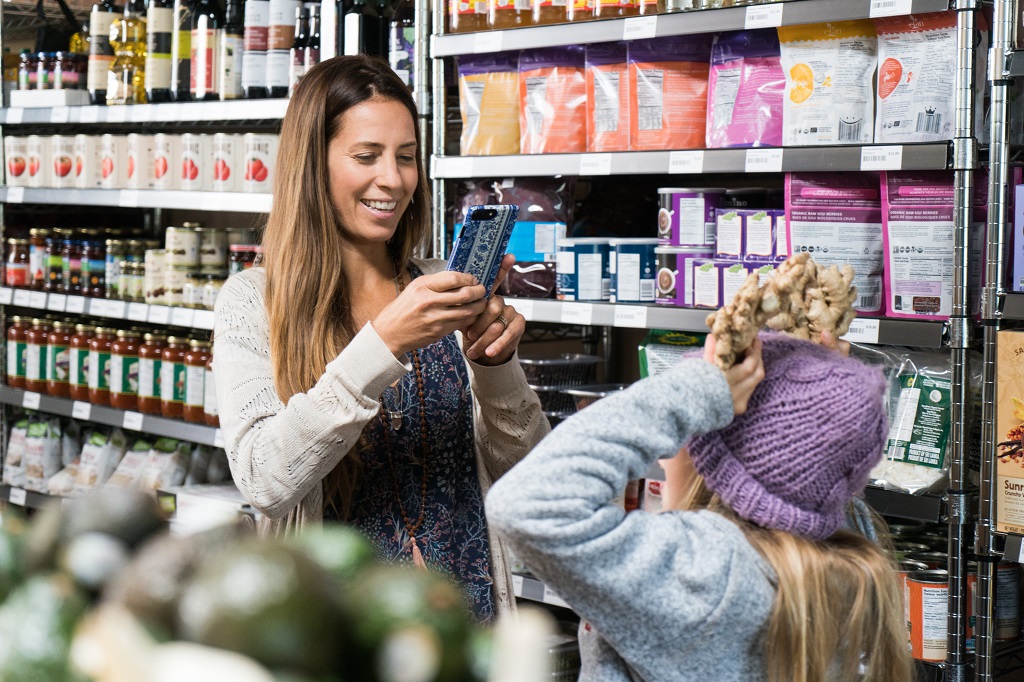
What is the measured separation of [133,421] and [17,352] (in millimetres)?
702

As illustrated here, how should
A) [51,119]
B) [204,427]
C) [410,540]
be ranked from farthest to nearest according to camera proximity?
[51,119], [204,427], [410,540]

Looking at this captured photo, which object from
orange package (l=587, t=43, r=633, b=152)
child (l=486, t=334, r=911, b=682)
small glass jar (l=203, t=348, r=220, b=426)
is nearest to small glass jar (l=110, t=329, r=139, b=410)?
small glass jar (l=203, t=348, r=220, b=426)

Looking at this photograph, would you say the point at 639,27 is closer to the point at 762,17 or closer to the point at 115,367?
the point at 762,17

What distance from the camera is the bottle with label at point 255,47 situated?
3.07m

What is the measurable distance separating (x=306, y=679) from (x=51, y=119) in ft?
11.5

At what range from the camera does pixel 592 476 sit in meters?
1.00

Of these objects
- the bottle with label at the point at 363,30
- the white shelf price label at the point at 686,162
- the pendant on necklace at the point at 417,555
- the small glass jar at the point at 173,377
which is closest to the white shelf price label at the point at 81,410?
the small glass jar at the point at 173,377

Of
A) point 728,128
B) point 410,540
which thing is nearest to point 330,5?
point 728,128

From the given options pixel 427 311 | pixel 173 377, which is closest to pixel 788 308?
pixel 427 311

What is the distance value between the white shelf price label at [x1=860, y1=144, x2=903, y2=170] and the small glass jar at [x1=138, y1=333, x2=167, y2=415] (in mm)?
2186

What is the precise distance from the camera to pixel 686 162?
2342 millimetres

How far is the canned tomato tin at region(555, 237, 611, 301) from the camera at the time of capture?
8.48ft

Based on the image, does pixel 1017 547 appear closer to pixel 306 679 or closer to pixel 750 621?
pixel 750 621

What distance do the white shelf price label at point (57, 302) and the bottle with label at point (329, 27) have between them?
52.0 inches
